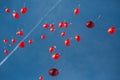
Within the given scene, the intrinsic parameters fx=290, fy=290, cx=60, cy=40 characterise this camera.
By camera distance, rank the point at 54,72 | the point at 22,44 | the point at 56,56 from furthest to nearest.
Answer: the point at 22,44 < the point at 56,56 < the point at 54,72

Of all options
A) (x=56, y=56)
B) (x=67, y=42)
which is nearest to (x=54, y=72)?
(x=56, y=56)

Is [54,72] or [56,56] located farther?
[56,56]

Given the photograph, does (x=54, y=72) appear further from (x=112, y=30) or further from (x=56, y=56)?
(x=112, y=30)

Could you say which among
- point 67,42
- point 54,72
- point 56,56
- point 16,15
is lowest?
point 54,72

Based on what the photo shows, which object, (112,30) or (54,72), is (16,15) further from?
(112,30)

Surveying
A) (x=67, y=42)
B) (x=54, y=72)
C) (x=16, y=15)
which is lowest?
(x=54, y=72)

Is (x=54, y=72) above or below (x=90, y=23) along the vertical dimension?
below

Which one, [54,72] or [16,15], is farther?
[16,15]

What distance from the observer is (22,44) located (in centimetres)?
1620

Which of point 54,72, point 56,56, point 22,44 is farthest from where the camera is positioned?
point 22,44

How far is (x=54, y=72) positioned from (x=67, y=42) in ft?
7.07

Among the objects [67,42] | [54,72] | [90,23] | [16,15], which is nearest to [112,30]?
[90,23]

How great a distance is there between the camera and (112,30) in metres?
13.8

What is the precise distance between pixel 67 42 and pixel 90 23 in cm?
167
